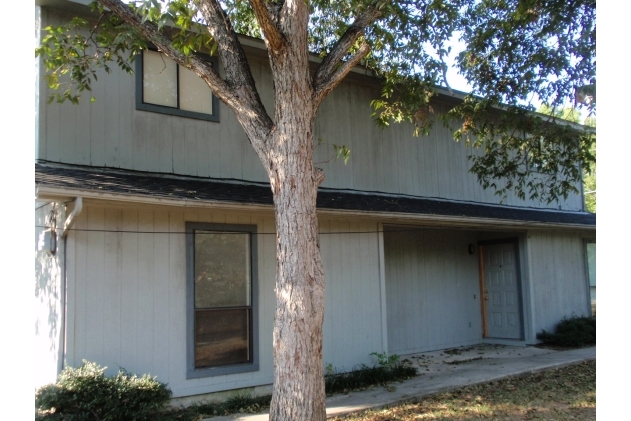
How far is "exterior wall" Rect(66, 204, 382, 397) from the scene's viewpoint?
7535mm

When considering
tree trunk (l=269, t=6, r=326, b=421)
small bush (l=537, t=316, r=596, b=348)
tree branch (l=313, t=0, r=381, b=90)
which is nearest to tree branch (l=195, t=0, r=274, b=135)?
tree trunk (l=269, t=6, r=326, b=421)

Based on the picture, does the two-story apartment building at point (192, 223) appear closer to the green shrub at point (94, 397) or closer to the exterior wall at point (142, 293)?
the exterior wall at point (142, 293)

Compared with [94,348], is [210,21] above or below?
above

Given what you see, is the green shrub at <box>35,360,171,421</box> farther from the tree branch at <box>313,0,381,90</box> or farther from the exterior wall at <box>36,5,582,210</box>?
the tree branch at <box>313,0,381,90</box>

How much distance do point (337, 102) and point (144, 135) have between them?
4.07m

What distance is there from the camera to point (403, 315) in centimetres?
1302

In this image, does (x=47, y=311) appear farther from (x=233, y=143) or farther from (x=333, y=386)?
(x=333, y=386)

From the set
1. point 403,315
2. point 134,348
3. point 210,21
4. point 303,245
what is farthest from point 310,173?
point 403,315

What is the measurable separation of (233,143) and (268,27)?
Answer: 11.8 ft

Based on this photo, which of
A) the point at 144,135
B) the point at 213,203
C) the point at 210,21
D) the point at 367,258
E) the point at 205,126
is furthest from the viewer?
the point at 367,258

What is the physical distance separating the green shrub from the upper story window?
4.10 m

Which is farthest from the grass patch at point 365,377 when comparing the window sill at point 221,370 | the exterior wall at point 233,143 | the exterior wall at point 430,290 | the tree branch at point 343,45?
the tree branch at point 343,45

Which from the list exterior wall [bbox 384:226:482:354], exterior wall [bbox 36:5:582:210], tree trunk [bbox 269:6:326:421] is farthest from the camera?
exterior wall [bbox 384:226:482:354]

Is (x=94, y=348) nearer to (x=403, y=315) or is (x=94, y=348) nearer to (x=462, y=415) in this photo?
(x=462, y=415)
